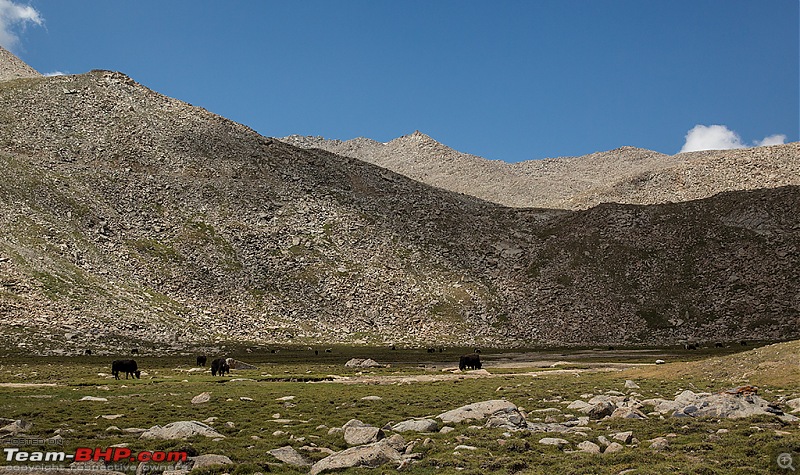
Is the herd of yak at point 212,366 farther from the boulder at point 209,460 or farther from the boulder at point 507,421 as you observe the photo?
the boulder at point 209,460

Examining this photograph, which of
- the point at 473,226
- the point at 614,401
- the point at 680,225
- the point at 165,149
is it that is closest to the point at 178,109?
the point at 165,149

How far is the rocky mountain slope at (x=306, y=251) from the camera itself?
98.1 metres

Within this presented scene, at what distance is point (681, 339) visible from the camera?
334 ft

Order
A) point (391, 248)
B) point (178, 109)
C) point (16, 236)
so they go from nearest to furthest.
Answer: point (16, 236) → point (391, 248) → point (178, 109)

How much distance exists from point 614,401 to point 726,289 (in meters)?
94.9

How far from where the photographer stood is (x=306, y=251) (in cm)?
12356

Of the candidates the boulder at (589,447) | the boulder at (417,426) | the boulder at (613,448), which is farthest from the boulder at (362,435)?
the boulder at (613,448)

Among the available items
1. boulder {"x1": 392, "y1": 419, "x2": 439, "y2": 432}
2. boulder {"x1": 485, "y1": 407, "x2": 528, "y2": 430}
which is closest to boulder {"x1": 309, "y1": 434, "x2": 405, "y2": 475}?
boulder {"x1": 392, "y1": 419, "x2": 439, "y2": 432}

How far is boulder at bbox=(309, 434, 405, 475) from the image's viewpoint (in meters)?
18.5

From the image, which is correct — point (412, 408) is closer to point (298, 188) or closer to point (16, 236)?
point (16, 236)

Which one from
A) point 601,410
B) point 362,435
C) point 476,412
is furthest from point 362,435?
point 601,410

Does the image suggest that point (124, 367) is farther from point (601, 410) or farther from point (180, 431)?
point (601, 410)

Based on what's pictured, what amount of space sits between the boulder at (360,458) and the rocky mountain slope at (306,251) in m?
69.0

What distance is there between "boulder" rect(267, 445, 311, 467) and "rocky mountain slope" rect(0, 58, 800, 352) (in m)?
66.7
